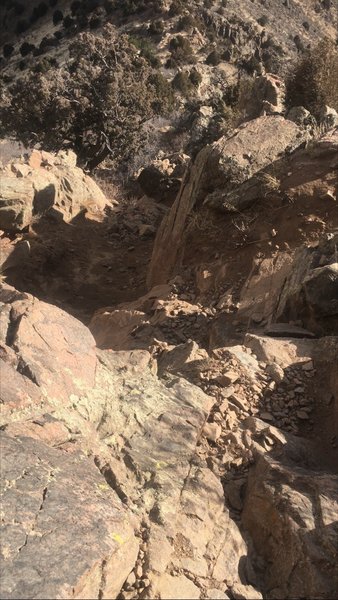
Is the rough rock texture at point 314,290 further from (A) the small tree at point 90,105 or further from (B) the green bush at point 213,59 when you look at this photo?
(B) the green bush at point 213,59

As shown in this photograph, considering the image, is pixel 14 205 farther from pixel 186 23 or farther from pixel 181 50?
pixel 186 23

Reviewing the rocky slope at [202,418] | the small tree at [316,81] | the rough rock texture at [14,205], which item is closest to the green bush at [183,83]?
the small tree at [316,81]

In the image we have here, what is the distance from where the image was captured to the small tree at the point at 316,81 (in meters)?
11.9

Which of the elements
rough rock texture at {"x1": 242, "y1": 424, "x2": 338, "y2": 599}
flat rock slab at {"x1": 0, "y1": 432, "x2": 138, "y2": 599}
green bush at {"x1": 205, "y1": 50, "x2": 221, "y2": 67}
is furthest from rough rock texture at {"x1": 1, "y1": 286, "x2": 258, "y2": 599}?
green bush at {"x1": 205, "y1": 50, "x2": 221, "y2": 67}

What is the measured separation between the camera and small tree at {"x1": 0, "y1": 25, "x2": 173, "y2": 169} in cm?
1546

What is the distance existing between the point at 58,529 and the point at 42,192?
385 inches

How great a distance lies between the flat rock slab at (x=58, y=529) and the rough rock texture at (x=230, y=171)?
5231mm

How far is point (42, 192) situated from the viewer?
11422 mm

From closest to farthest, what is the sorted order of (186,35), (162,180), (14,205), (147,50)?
(14,205)
(162,180)
(147,50)
(186,35)

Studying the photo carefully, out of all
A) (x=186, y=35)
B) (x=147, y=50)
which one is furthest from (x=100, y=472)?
(x=186, y=35)

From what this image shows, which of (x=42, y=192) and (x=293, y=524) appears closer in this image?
(x=293, y=524)

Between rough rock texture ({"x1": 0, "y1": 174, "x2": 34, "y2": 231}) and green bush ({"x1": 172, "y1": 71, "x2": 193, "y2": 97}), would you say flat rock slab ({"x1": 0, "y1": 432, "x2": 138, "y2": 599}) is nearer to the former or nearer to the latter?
rough rock texture ({"x1": 0, "y1": 174, "x2": 34, "y2": 231})

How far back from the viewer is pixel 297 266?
5918mm

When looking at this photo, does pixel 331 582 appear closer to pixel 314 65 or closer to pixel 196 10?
pixel 314 65
